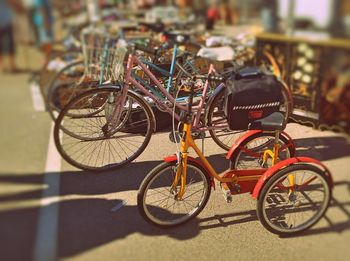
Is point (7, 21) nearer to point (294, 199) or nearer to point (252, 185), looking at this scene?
point (252, 185)

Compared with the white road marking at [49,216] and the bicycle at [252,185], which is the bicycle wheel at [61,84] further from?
the bicycle at [252,185]

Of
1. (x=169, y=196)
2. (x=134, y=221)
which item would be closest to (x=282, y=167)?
(x=169, y=196)

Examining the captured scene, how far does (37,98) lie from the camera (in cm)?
668

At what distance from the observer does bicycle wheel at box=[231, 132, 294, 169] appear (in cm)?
315

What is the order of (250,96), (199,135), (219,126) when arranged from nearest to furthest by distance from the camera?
(250,96) < (199,135) < (219,126)

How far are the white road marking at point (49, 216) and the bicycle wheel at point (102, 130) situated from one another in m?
0.27

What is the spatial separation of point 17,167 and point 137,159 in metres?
1.16

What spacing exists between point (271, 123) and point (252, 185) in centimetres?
66

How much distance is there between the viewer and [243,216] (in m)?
3.23

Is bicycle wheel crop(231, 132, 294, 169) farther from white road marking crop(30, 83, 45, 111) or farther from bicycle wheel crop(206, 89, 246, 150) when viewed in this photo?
white road marking crop(30, 83, 45, 111)

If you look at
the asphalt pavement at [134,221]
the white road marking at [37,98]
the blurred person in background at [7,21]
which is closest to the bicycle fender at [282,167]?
the asphalt pavement at [134,221]

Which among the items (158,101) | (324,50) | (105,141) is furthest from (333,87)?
(105,141)

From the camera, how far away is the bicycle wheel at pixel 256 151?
10.3 ft

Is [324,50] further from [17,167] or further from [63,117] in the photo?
[17,167]
